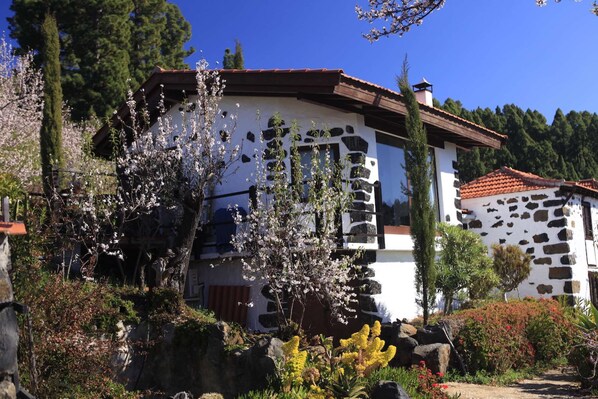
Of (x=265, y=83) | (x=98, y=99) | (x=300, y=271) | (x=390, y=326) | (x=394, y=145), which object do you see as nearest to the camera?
(x=300, y=271)

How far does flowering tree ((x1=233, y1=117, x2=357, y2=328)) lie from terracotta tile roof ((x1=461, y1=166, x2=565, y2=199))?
743 cm

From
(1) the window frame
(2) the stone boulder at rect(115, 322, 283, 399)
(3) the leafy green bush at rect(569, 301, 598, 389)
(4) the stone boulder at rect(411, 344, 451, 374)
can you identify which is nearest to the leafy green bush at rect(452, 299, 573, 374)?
(4) the stone boulder at rect(411, 344, 451, 374)

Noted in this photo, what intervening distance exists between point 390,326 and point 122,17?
22735 millimetres

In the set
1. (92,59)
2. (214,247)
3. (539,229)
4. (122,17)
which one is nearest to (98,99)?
(92,59)

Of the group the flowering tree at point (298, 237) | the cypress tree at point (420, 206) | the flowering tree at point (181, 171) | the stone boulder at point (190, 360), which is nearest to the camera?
the stone boulder at point (190, 360)

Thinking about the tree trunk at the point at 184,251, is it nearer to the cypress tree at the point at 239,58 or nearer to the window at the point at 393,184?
the window at the point at 393,184

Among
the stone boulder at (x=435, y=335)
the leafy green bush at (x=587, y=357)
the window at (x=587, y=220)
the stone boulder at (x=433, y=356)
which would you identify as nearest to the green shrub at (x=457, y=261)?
the stone boulder at (x=435, y=335)

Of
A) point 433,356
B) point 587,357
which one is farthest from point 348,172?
point 587,357

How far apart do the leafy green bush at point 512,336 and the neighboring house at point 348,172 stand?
1.60 metres

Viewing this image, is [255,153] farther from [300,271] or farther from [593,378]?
[593,378]

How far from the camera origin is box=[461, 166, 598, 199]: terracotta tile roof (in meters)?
15.2

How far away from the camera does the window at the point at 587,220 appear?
16.2 metres

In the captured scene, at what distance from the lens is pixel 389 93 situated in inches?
422

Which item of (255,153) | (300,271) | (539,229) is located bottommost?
(300,271)
